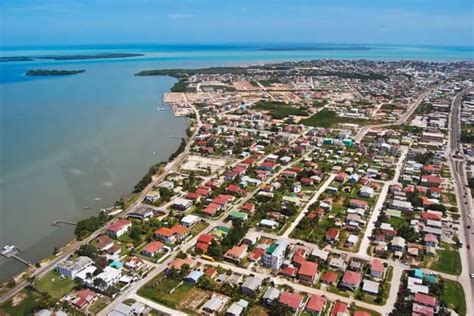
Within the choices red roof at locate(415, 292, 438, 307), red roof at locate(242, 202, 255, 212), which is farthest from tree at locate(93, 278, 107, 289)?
red roof at locate(415, 292, 438, 307)

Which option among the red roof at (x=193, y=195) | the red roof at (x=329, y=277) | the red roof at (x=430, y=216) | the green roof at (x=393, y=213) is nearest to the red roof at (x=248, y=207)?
the red roof at (x=193, y=195)

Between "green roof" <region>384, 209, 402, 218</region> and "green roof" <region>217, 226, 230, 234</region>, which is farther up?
"green roof" <region>384, 209, 402, 218</region>

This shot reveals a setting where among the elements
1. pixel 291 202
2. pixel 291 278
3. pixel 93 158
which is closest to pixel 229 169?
pixel 291 202

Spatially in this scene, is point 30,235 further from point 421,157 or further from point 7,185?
point 421,157

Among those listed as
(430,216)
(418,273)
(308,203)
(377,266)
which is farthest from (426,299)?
(308,203)

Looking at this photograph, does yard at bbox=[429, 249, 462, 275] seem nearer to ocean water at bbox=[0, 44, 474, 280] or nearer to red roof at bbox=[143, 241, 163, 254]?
red roof at bbox=[143, 241, 163, 254]

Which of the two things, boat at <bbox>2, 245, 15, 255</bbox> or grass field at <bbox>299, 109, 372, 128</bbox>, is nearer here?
boat at <bbox>2, 245, 15, 255</bbox>

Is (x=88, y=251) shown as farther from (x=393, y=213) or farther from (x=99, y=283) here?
(x=393, y=213)
